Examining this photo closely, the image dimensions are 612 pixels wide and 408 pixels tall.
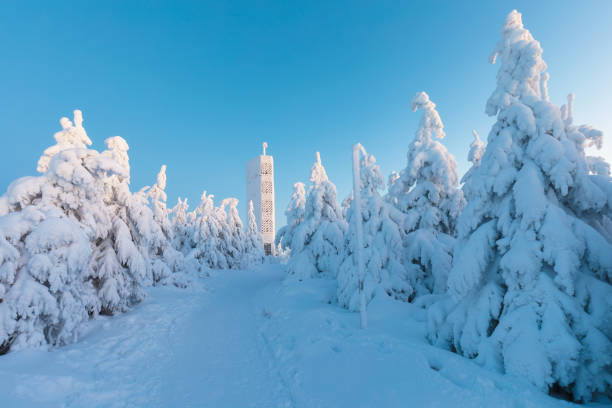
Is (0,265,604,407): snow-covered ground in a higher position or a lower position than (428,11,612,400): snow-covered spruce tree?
lower

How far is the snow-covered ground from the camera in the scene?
4523 millimetres

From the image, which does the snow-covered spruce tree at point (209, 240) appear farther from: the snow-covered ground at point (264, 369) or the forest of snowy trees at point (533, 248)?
the forest of snowy trees at point (533, 248)

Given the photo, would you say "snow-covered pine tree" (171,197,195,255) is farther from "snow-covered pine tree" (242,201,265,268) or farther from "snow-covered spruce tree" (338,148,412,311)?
"snow-covered spruce tree" (338,148,412,311)

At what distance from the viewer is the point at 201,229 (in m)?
31.5

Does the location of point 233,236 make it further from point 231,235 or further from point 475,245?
point 475,245

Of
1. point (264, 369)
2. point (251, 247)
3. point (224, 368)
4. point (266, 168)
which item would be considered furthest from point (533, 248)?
A: point (266, 168)

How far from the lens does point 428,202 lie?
12617mm

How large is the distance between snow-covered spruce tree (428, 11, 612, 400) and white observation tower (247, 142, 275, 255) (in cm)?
6613

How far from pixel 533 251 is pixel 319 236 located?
1476 cm

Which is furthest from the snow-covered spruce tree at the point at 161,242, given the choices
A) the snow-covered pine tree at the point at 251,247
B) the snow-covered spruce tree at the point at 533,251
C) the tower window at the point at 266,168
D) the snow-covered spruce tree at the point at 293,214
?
the tower window at the point at 266,168

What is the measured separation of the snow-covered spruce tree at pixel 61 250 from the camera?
21.7 ft

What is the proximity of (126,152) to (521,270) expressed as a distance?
1528 cm

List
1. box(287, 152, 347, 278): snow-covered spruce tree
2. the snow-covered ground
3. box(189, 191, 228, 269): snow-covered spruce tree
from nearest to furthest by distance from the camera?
the snow-covered ground → box(287, 152, 347, 278): snow-covered spruce tree → box(189, 191, 228, 269): snow-covered spruce tree

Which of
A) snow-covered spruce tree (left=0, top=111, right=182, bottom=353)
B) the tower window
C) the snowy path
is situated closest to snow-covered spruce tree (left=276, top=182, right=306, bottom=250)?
the snowy path
